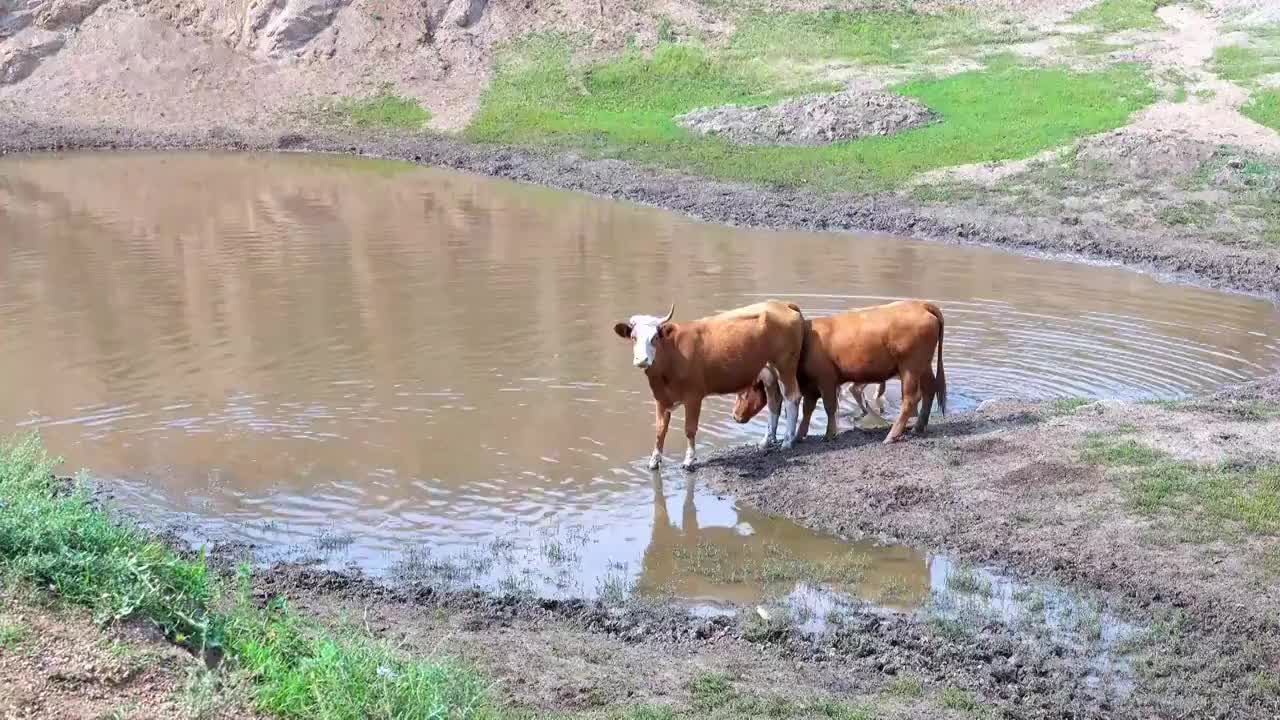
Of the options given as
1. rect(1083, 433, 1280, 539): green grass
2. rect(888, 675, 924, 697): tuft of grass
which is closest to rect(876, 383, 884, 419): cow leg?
rect(1083, 433, 1280, 539): green grass

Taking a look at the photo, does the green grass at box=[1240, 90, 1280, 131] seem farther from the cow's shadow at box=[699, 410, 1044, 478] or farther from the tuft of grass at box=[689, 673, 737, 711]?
the tuft of grass at box=[689, 673, 737, 711]

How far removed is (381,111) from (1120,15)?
1907 centimetres

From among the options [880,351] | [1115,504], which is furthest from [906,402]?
[1115,504]

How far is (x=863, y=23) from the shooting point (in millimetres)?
37500

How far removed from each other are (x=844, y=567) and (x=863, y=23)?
29.6 meters

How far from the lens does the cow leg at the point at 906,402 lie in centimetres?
1258

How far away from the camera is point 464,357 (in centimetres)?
1555

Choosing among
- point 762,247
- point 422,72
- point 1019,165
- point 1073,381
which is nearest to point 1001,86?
point 1019,165

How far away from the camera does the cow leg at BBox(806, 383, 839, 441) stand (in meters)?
12.8

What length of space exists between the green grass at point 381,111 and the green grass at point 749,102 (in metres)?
1.69

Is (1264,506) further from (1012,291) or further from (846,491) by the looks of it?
(1012,291)

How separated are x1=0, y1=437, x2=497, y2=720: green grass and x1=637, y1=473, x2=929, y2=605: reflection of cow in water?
2667mm

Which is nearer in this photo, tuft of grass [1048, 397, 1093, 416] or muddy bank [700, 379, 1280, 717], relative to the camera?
muddy bank [700, 379, 1280, 717]

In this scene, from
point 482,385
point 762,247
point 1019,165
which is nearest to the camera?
point 482,385
